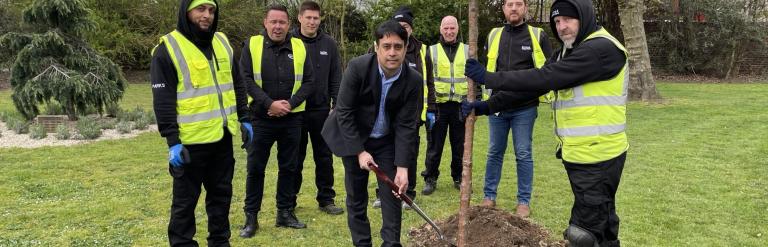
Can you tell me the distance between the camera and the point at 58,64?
10.4 m

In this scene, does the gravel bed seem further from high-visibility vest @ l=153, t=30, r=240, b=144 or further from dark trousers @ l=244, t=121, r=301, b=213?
high-visibility vest @ l=153, t=30, r=240, b=144

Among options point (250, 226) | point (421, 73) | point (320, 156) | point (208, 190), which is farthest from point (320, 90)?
point (208, 190)

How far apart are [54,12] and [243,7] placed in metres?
14.4

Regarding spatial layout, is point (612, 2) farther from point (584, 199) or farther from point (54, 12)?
point (584, 199)

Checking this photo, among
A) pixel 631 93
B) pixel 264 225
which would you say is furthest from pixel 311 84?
pixel 631 93

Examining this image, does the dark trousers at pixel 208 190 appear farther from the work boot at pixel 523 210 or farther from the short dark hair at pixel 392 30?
the work boot at pixel 523 210

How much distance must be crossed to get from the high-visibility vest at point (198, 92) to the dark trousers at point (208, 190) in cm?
10

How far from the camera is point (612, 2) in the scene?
71.7 ft

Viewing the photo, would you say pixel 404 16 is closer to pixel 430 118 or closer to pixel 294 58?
pixel 430 118

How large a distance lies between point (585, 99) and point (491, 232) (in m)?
1.46

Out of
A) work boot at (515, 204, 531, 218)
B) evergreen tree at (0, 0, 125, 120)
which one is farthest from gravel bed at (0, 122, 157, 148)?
work boot at (515, 204, 531, 218)

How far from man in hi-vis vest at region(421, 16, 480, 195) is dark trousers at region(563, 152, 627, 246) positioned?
99.1 inches

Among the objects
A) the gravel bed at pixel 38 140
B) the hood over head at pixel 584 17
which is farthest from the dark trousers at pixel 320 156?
the gravel bed at pixel 38 140

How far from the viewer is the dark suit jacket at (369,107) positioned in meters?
3.59
